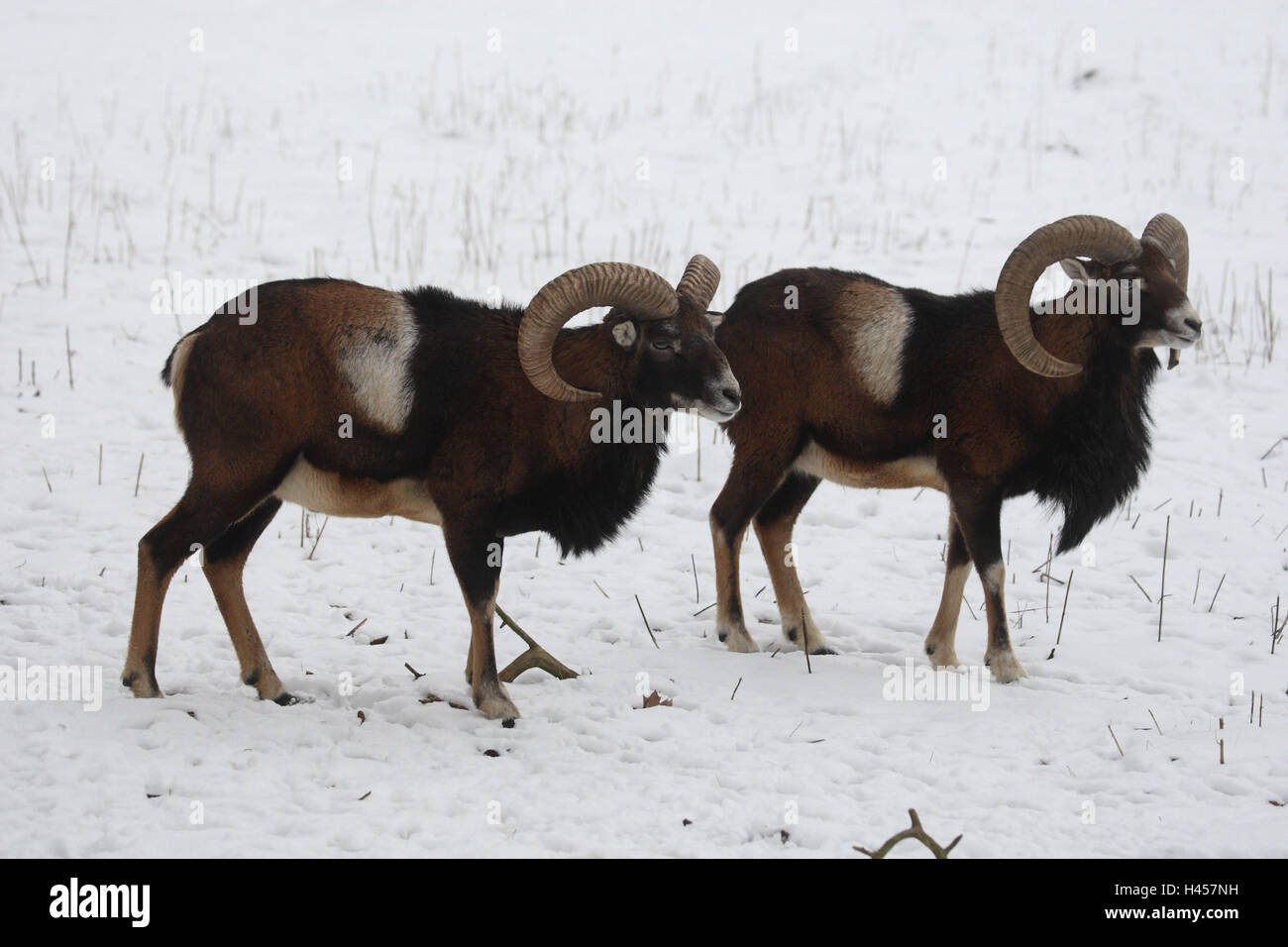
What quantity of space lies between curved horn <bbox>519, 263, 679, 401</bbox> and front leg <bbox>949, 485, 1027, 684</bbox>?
7.27 feet

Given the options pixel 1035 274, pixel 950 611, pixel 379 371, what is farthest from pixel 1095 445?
pixel 379 371

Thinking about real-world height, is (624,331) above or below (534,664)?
above

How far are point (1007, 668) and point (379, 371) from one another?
3.90m

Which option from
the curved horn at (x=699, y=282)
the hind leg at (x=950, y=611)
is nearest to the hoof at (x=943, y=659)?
the hind leg at (x=950, y=611)

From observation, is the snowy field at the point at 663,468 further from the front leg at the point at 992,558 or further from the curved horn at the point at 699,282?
the curved horn at the point at 699,282

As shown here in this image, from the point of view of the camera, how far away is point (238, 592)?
7.07m

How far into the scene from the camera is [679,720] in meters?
6.79

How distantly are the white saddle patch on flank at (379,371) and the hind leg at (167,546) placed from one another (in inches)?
25.5

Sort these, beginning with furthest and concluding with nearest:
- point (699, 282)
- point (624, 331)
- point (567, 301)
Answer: point (699, 282), point (624, 331), point (567, 301)

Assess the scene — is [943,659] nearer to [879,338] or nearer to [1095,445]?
[1095,445]

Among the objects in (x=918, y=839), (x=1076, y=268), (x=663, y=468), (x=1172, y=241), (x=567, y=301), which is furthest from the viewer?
(x=663, y=468)

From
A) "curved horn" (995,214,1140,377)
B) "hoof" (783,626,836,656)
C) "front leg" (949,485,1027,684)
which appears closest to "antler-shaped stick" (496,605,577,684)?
"hoof" (783,626,836,656)
